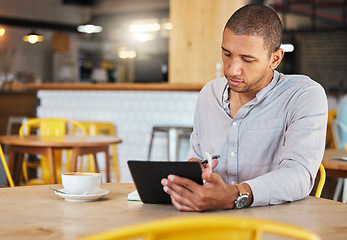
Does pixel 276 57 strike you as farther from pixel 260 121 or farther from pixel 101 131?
pixel 101 131

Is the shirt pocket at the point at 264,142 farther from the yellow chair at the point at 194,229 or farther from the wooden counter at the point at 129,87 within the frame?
the wooden counter at the point at 129,87

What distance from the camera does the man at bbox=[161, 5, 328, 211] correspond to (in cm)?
152

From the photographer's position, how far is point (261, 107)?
1.82 m

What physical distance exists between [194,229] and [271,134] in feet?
3.94

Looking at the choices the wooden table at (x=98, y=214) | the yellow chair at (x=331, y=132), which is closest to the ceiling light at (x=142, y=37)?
the yellow chair at (x=331, y=132)

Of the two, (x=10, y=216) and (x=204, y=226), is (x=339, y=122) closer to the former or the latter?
(x=10, y=216)

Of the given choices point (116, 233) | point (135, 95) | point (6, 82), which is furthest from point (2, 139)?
point (6, 82)

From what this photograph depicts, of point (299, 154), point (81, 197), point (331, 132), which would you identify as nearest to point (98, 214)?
point (81, 197)

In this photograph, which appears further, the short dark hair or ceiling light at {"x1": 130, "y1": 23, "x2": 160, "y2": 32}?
ceiling light at {"x1": 130, "y1": 23, "x2": 160, "y2": 32}

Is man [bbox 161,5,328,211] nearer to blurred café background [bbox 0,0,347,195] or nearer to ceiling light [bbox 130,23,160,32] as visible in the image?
blurred café background [bbox 0,0,347,195]

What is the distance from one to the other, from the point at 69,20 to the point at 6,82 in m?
4.83

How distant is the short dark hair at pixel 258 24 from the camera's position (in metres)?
1.67

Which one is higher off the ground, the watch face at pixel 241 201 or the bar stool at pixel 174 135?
the watch face at pixel 241 201

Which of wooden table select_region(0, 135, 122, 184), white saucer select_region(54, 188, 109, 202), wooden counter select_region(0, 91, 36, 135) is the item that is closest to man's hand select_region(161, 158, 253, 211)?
white saucer select_region(54, 188, 109, 202)
